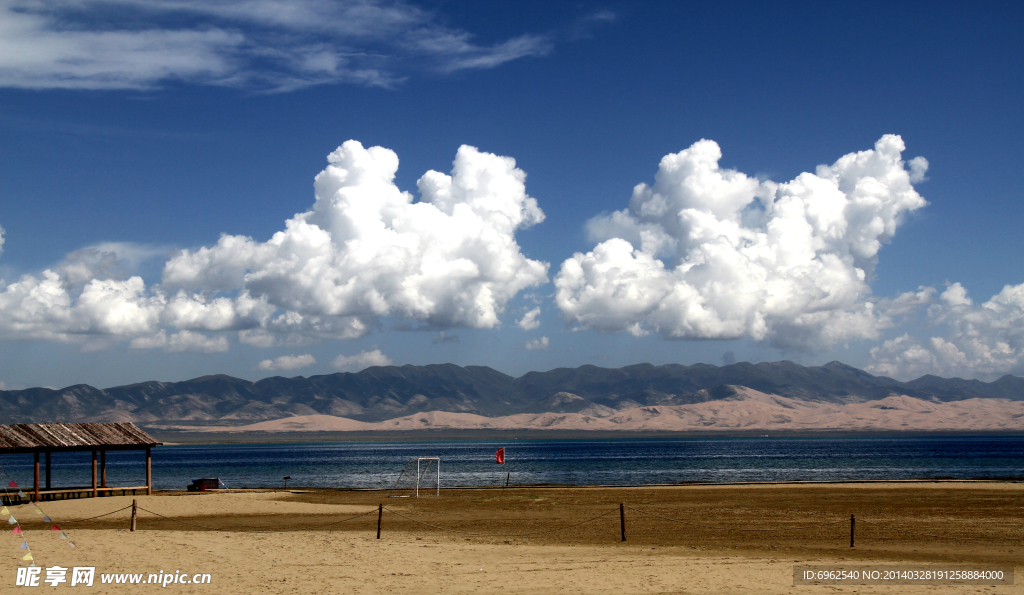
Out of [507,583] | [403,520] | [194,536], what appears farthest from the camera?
[403,520]

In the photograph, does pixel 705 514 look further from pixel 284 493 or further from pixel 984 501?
pixel 284 493

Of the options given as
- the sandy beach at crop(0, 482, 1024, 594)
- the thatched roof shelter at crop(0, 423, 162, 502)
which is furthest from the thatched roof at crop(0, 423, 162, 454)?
the sandy beach at crop(0, 482, 1024, 594)

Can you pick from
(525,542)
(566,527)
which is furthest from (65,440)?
(525,542)

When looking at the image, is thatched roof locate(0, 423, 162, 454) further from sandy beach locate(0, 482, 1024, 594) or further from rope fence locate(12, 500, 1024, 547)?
rope fence locate(12, 500, 1024, 547)

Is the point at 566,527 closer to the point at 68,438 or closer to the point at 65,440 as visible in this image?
the point at 65,440

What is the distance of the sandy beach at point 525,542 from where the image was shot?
1653 centimetres

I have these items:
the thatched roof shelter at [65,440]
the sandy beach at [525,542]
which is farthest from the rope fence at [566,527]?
the thatched roof shelter at [65,440]

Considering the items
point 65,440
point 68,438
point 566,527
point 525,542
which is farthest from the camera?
point 68,438

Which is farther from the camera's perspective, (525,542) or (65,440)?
(65,440)

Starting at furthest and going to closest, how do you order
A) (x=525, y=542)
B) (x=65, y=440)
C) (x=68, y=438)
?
1. (x=68, y=438)
2. (x=65, y=440)
3. (x=525, y=542)

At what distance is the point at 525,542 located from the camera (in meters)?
22.5

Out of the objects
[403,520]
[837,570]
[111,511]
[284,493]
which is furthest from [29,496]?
[837,570]

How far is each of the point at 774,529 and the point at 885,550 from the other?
488 cm

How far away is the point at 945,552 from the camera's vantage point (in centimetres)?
2023
